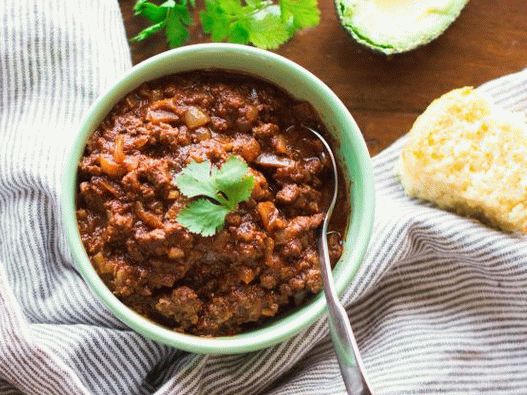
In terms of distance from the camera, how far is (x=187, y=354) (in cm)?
227

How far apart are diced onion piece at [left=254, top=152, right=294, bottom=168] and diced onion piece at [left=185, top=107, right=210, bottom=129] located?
0.51ft

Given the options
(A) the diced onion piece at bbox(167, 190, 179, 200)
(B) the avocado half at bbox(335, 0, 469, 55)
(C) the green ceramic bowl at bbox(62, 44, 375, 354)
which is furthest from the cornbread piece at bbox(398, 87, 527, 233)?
(A) the diced onion piece at bbox(167, 190, 179, 200)

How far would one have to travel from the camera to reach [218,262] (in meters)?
1.91

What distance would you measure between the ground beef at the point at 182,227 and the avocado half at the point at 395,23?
60cm

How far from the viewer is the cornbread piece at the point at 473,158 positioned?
229 centimetres

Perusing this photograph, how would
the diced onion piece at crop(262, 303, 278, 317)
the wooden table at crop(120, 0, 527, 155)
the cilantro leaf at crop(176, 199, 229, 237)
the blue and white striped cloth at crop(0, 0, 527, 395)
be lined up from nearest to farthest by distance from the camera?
the cilantro leaf at crop(176, 199, 229, 237), the diced onion piece at crop(262, 303, 278, 317), the blue and white striped cloth at crop(0, 0, 527, 395), the wooden table at crop(120, 0, 527, 155)

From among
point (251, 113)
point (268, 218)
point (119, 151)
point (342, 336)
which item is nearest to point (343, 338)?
point (342, 336)

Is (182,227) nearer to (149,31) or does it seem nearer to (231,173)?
(231,173)

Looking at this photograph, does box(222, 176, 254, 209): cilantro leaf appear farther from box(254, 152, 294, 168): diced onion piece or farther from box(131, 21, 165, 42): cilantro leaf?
box(131, 21, 165, 42): cilantro leaf

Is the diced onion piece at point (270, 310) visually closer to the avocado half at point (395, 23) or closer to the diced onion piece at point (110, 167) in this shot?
the diced onion piece at point (110, 167)

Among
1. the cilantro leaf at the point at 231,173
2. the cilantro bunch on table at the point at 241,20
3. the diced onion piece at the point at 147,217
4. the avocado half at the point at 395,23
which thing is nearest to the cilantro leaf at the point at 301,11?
the cilantro bunch on table at the point at 241,20

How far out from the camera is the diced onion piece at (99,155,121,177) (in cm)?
190

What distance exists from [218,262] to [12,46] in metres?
0.98

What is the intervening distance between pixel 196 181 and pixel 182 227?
11cm
